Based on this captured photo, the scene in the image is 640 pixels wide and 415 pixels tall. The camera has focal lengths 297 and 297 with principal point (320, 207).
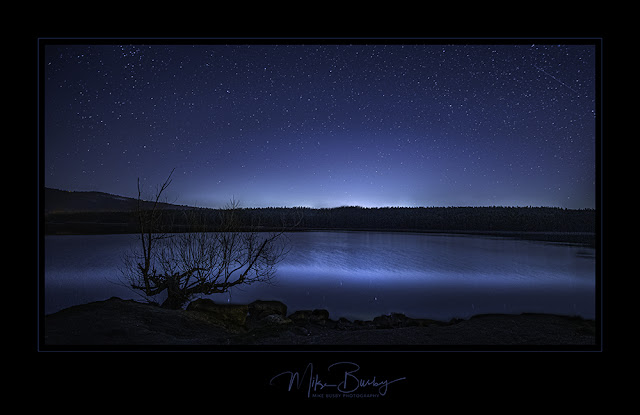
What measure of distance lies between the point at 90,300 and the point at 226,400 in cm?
335

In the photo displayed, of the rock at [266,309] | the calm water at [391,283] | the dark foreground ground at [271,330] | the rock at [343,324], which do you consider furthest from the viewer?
the rock at [266,309]

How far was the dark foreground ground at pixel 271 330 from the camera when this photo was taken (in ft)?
9.91

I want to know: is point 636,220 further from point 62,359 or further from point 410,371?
point 62,359

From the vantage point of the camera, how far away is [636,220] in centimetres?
202

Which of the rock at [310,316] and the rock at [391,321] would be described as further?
the rock at [310,316]

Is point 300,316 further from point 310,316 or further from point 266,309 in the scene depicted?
point 266,309

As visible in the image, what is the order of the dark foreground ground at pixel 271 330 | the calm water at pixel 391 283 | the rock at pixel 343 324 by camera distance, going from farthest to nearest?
the rock at pixel 343 324
the calm water at pixel 391 283
the dark foreground ground at pixel 271 330

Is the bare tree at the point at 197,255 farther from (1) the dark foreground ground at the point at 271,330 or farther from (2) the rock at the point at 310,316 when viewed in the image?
(2) the rock at the point at 310,316

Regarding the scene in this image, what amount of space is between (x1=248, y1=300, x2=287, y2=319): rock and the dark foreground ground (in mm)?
374

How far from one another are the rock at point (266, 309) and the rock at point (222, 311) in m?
0.17

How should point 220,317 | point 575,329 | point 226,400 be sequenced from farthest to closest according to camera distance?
point 220,317
point 575,329
point 226,400

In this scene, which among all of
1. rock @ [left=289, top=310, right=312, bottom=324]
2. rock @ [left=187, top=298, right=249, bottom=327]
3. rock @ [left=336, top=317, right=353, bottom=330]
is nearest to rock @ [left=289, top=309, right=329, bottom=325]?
rock @ [left=289, top=310, right=312, bottom=324]

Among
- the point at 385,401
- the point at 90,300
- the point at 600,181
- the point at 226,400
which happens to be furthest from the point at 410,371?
the point at 90,300

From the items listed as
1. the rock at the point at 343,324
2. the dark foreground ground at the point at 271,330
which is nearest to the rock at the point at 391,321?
the dark foreground ground at the point at 271,330
